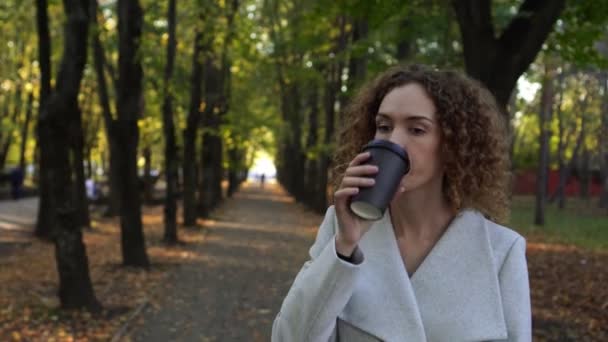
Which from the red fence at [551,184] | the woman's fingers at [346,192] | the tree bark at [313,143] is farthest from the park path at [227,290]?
the red fence at [551,184]

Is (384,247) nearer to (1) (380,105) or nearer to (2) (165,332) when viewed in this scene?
(1) (380,105)

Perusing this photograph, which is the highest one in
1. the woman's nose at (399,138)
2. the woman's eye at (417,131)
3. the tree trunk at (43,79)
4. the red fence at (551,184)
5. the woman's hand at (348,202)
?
the tree trunk at (43,79)

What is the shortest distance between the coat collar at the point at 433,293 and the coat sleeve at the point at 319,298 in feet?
0.30

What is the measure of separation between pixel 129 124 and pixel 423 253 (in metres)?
11.0

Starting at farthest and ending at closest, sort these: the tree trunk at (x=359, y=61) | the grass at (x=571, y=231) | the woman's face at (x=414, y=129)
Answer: the grass at (x=571, y=231), the tree trunk at (x=359, y=61), the woman's face at (x=414, y=129)

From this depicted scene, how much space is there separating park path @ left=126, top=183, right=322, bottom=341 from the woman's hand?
259 inches

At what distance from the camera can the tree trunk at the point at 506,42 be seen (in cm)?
759

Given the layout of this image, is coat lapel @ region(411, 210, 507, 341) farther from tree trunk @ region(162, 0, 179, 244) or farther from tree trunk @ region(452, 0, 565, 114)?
tree trunk @ region(162, 0, 179, 244)

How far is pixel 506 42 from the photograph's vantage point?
777 centimetres

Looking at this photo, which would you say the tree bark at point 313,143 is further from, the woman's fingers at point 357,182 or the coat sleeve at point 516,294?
the woman's fingers at point 357,182

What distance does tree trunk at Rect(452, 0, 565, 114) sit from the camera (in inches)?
299

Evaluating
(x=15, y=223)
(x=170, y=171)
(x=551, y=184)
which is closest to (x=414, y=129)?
(x=170, y=171)

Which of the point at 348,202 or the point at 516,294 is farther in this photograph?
the point at 516,294

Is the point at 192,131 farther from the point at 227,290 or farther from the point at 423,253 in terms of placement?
the point at 423,253
